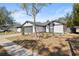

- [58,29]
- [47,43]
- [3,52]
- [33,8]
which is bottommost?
[3,52]

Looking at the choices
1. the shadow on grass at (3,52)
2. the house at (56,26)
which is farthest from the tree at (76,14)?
the shadow on grass at (3,52)

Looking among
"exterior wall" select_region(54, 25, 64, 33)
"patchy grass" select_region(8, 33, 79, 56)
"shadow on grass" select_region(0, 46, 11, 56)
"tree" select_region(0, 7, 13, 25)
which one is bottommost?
"shadow on grass" select_region(0, 46, 11, 56)

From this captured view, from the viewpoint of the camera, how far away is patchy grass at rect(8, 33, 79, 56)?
303 cm

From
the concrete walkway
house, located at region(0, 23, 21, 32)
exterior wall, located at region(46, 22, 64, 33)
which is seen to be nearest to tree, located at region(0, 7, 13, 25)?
house, located at region(0, 23, 21, 32)

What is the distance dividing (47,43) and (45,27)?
0.23m

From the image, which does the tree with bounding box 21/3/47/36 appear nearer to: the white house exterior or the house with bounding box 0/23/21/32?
the white house exterior

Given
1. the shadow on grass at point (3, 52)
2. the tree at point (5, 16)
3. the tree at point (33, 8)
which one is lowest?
the shadow on grass at point (3, 52)

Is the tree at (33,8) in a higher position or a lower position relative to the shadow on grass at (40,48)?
higher

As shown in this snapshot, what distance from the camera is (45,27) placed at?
303cm

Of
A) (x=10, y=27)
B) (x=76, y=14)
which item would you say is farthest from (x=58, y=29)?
(x=10, y=27)

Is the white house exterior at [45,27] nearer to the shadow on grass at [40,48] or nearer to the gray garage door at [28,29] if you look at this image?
the gray garage door at [28,29]

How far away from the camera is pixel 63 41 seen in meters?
3.05

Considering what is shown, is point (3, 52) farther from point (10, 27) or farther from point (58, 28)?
point (58, 28)

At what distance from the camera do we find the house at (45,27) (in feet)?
9.94
